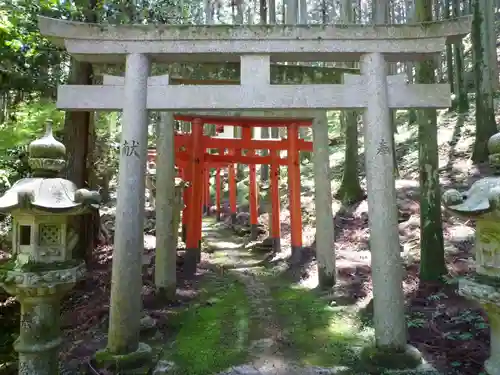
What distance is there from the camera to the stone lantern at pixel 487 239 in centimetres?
331

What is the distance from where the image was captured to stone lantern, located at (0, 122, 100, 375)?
4.11 meters

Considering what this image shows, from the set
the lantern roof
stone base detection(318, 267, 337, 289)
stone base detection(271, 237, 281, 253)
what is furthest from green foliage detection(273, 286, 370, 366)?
stone base detection(271, 237, 281, 253)

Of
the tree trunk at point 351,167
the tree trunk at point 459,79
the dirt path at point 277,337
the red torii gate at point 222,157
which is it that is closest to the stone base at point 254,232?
the tree trunk at point 351,167

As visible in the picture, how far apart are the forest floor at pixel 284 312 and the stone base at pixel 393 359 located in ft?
1.43

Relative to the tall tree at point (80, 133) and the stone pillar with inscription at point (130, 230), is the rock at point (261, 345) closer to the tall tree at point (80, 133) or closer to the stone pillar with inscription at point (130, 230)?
the stone pillar with inscription at point (130, 230)

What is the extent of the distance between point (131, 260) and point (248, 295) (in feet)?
13.4

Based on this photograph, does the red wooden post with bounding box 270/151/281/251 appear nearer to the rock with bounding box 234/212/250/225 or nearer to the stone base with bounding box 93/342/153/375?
the rock with bounding box 234/212/250/225

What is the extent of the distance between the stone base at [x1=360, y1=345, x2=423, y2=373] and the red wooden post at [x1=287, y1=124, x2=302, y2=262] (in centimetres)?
560

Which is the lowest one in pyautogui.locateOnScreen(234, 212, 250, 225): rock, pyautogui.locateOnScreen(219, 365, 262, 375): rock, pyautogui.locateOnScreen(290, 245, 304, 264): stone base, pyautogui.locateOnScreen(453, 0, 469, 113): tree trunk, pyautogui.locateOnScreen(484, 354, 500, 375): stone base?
pyautogui.locateOnScreen(219, 365, 262, 375): rock

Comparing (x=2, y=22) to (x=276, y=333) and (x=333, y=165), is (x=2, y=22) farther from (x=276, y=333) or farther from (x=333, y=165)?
(x=333, y=165)

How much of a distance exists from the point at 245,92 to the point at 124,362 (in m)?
3.51

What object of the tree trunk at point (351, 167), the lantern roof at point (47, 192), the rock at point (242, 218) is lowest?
the rock at point (242, 218)

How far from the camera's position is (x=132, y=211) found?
477 cm

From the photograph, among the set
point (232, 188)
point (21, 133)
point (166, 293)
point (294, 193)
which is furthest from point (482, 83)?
point (21, 133)
